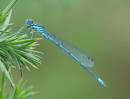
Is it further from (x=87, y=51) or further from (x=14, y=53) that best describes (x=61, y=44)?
(x=87, y=51)

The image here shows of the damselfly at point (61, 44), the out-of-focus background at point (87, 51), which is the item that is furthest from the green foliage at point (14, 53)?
the out-of-focus background at point (87, 51)

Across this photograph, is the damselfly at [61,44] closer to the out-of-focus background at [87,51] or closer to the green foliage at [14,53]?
the green foliage at [14,53]

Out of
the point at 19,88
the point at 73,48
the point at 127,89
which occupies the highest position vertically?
the point at 19,88

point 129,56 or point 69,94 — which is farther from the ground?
point 69,94

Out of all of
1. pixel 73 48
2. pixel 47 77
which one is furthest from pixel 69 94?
pixel 73 48

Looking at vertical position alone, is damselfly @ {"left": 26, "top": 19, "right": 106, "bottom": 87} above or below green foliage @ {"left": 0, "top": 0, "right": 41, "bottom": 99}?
below

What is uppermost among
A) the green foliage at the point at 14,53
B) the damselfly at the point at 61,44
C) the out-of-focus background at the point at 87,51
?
the green foliage at the point at 14,53

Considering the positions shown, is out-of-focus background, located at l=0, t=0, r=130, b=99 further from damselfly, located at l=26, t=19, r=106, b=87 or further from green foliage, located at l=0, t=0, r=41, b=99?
green foliage, located at l=0, t=0, r=41, b=99

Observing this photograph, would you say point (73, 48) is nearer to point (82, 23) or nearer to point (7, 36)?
point (7, 36)

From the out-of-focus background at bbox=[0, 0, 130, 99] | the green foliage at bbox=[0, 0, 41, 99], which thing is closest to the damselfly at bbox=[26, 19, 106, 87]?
the green foliage at bbox=[0, 0, 41, 99]
